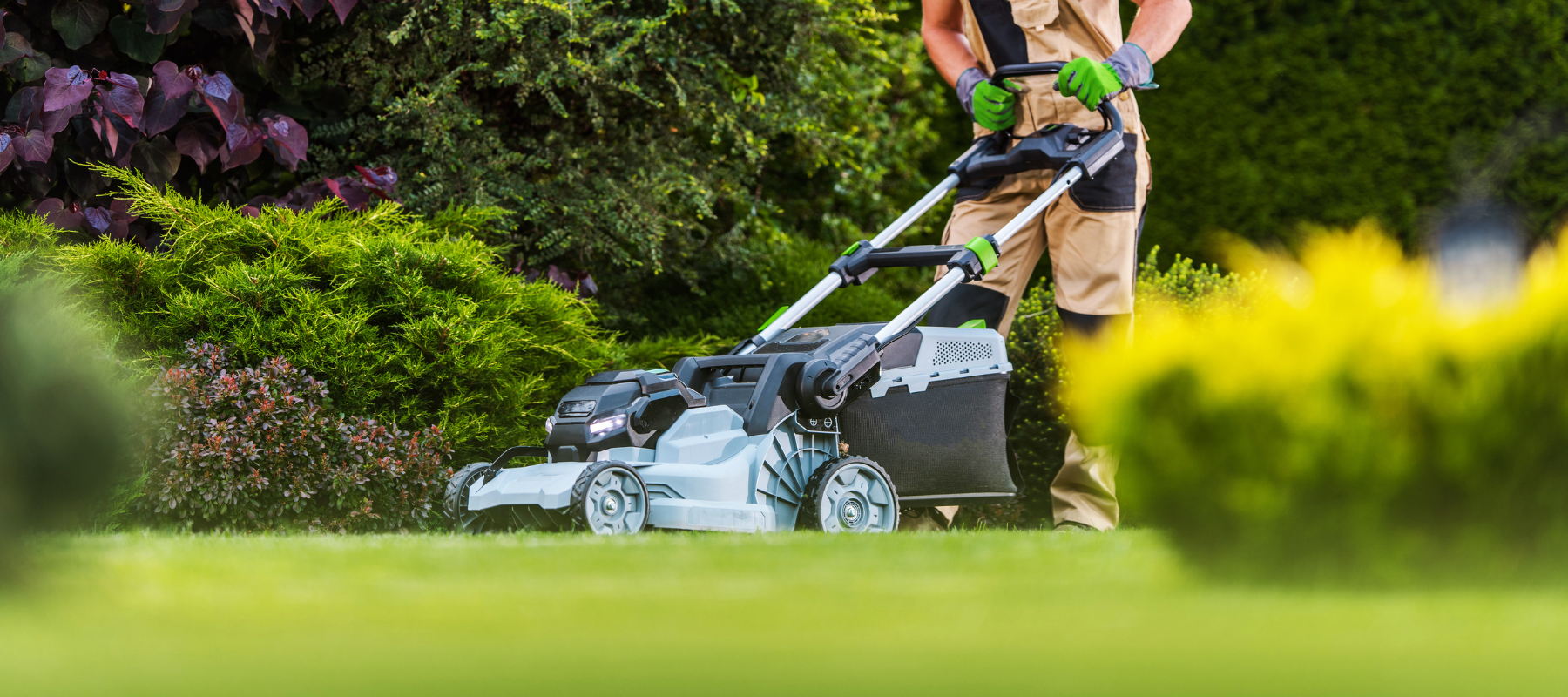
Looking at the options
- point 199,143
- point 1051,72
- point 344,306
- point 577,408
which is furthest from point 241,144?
point 1051,72

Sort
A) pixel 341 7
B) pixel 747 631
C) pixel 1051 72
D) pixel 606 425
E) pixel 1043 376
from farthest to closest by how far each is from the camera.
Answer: pixel 1043 376, pixel 341 7, pixel 1051 72, pixel 606 425, pixel 747 631

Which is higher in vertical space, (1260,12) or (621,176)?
(1260,12)

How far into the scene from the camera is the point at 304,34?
218 inches

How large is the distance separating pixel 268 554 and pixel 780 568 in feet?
2.96

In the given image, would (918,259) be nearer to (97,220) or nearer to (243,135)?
(243,135)

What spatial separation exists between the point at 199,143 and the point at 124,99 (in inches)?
13.6

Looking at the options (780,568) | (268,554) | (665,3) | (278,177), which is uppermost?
(665,3)

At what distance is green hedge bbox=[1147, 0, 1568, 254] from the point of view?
700 cm

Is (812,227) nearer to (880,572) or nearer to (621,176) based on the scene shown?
(621,176)

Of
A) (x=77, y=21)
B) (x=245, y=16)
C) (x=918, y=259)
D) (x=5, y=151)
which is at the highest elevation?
(x=245, y=16)

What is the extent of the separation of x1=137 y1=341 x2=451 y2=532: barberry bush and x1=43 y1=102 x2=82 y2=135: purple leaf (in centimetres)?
98

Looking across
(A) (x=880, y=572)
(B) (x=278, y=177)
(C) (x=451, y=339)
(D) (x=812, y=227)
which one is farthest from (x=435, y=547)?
(D) (x=812, y=227)

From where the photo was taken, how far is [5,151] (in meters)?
4.10

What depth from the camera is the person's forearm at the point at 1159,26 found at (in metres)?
4.11
